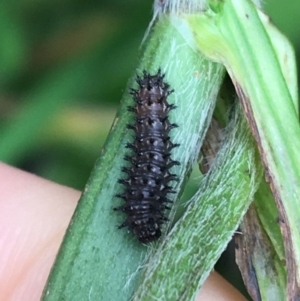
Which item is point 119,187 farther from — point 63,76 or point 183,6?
A: point 63,76

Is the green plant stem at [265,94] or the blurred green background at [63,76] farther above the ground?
the green plant stem at [265,94]

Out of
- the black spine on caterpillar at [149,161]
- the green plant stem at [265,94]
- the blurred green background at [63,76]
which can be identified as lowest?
the blurred green background at [63,76]

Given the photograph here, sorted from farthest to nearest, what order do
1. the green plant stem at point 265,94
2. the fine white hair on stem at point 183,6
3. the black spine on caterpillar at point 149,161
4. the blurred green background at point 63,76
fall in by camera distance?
the blurred green background at point 63,76
the black spine on caterpillar at point 149,161
the fine white hair on stem at point 183,6
the green plant stem at point 265,94

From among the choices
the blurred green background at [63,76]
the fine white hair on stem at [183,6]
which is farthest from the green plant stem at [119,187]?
the blurred green background at [63,76]

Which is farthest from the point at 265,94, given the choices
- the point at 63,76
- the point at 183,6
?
the point at 63,76

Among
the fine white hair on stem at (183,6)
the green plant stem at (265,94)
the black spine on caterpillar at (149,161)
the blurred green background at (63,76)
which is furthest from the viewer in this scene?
the blurred green background at (63,76)

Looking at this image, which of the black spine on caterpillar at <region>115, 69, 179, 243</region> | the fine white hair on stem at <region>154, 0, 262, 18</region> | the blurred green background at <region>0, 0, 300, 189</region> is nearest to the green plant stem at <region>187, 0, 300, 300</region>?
the fine white hair on stem at <region>154, 0, 262, 18</region>

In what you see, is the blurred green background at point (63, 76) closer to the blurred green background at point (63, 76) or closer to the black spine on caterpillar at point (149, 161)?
the blurred green background at point (63, 76)
